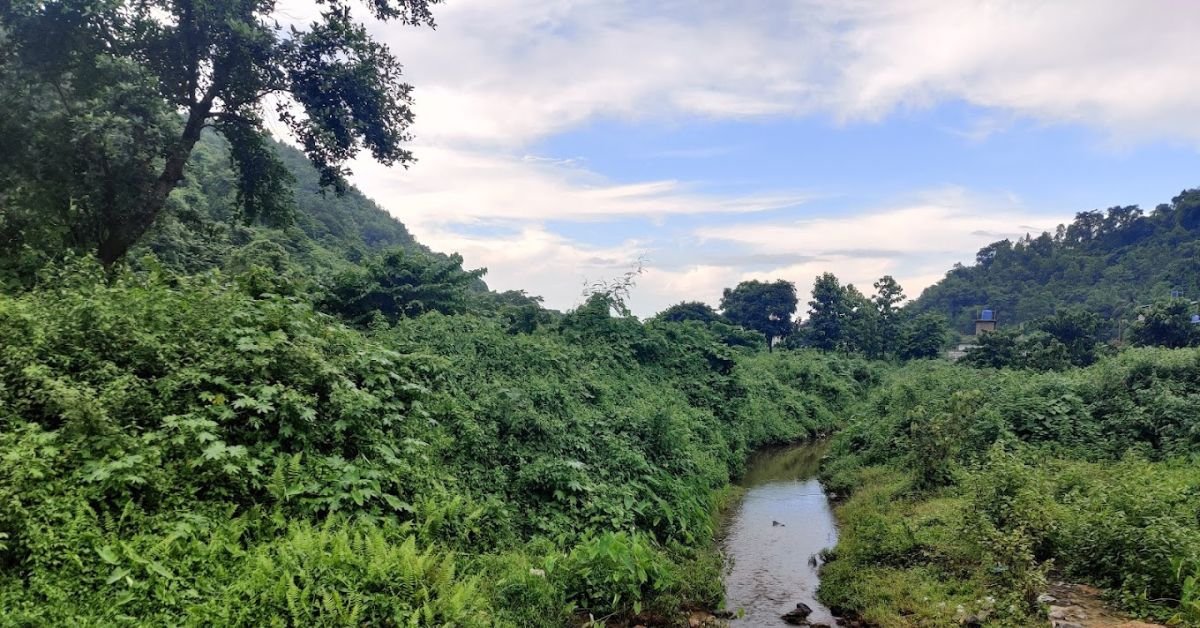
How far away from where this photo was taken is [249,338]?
8.76 m

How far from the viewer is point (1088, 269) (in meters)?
74.7

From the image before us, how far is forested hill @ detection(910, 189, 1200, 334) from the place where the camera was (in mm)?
64062

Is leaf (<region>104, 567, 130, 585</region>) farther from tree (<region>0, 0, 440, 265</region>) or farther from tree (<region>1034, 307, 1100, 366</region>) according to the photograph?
tree (<region>1034, 307, 1100, 366</region>)

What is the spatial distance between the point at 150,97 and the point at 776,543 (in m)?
16.3

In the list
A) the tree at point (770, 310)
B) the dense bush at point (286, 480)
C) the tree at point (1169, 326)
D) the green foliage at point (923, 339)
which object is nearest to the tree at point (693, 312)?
the tree at point (770, 310)

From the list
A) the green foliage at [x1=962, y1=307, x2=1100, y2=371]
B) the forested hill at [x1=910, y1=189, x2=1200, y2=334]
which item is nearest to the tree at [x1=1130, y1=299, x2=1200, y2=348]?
the green foliage at [x1=962, y1=307, x2=1100, y2=371]

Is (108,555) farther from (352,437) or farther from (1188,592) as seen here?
(1188,592)

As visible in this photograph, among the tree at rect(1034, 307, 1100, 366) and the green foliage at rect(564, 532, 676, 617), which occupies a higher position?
the tree at rect(1034, 307, 1100, 366)

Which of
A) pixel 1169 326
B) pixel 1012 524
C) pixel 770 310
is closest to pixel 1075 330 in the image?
pixel 1169 326

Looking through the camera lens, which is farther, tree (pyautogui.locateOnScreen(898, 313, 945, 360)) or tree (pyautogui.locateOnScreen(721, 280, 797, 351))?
tree (pyautogui.locateOnScreen(721, 280, 797, 351))

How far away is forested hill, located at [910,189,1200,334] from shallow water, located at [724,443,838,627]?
54027mm

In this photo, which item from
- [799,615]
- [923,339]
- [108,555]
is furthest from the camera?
[923,339]

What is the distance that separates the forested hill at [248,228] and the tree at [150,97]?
167 cm

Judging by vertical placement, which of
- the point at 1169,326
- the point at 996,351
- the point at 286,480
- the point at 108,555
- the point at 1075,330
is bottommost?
the point at 108,555
